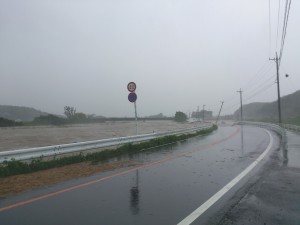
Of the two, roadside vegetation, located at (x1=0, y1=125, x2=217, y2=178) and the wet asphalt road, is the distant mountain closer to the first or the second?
roadside vegetation, located at (x1=0, y1=125, x2=217, y2=178)

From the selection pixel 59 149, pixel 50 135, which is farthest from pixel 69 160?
pixel 50 135

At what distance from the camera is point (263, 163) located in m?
12.6

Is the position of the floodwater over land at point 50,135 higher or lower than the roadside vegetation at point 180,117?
lower

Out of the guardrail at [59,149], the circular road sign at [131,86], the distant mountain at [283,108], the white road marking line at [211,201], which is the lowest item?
the white road marking line at [211,201]

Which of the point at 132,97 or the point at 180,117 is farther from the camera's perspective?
the point at 180,117

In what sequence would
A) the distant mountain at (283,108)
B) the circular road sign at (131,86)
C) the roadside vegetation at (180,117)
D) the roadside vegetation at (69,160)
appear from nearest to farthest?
the roadside vegetation at (69,160), the circular road sign at (131,86), the roadside vegetation at (180,117), the distant mountain at (283,108)

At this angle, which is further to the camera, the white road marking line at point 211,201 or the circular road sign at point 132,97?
the circular road sign at point 132,97

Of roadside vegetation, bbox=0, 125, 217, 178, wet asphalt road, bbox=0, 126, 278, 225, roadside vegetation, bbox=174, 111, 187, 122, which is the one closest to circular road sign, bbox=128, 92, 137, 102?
roadside vegetation, bbox=0, 125, 217, 178

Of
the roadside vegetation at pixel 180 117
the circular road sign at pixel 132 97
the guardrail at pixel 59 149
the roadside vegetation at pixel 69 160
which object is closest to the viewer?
the roadside vegetation at pixel 69 160

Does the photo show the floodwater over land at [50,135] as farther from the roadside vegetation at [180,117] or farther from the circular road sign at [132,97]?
the roadside vegetation at [180,117]

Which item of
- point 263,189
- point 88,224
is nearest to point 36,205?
point 88,224

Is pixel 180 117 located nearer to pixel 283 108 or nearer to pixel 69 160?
pixel 283 108

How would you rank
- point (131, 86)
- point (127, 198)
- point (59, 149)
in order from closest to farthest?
point (127, 198) → point (59, 149) → point (131, 86)

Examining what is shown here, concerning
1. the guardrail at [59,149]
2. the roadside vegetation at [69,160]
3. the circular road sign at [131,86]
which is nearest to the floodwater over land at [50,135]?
the guardrail at [59,149]
